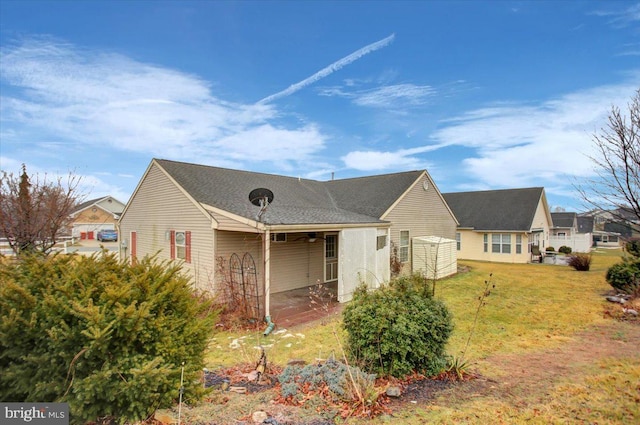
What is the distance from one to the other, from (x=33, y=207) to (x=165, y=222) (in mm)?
5143

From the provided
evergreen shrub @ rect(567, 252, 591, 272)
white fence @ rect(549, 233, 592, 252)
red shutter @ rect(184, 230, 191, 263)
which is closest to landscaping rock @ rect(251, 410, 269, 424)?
red shutter @ rect(184, 230, 191, 263)

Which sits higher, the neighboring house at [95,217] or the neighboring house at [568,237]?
the neighboring house at [95,217]

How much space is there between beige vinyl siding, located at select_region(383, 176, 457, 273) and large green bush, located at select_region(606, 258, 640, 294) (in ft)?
25.2

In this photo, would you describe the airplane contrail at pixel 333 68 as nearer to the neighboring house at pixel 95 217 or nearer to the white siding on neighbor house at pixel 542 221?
the white siding on neighbor house at pixel 542 221

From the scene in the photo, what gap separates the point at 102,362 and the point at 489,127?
16341 mm

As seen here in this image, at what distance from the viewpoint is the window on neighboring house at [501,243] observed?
2459cm

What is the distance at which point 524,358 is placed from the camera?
6.30 m

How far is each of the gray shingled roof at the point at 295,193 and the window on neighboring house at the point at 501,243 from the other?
465 inches

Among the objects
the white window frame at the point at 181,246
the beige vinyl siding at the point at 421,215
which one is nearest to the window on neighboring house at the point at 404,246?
the beige vinyl siding at the point at 421,215

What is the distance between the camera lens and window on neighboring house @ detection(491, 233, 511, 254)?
24594mm

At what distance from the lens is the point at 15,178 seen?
13.7 m

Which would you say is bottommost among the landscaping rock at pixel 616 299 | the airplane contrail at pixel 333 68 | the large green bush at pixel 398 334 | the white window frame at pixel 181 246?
the landscaping rock at pixel 616 299

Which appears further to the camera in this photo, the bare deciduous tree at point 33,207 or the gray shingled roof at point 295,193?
the bare deciduous tree at point 33,207

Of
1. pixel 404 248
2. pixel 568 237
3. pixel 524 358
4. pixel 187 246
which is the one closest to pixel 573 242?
pixel 568 237
